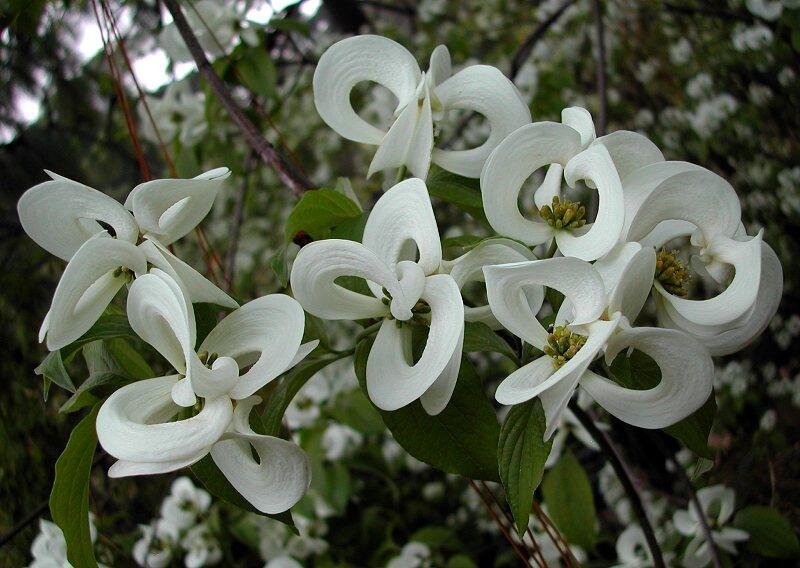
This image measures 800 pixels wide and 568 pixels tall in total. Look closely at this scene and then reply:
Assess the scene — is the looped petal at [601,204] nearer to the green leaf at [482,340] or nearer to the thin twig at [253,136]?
the green leaf at [482,340]

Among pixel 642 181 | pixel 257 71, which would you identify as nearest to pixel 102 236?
pixel 642 181

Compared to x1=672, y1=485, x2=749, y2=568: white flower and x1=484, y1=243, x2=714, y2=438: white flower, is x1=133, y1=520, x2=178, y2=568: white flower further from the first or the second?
x1=484, y1=243, x2=714, y2=438: white flower

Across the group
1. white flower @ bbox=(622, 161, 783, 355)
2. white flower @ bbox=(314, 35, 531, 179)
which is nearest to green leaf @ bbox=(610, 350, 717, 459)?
white flower @ bbox=(622, 161, 783, 355)

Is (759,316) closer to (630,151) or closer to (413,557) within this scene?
(630,151)

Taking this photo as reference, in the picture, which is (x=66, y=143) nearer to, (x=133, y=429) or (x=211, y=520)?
(x=211, y=520)

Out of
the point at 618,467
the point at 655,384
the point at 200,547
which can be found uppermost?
the point at 655,384

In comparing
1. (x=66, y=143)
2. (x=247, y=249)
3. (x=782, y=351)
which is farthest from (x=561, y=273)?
(x=247, y=249)

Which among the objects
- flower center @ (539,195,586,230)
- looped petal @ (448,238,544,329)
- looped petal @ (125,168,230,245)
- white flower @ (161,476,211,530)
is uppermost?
looped petal @ (125,168,230,245)
